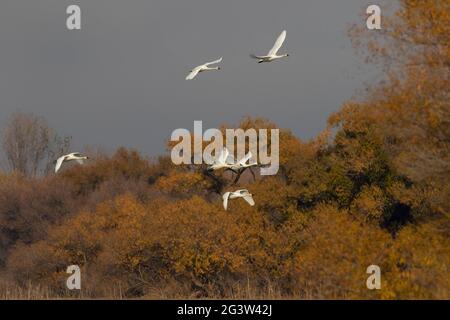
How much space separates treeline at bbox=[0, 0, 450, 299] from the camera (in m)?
24.1

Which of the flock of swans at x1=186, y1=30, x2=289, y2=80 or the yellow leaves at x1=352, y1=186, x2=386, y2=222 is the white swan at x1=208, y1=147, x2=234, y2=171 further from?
the yellow leaves at x1=352, y1=186, x2=386, y2=222

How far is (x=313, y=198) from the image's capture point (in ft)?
148

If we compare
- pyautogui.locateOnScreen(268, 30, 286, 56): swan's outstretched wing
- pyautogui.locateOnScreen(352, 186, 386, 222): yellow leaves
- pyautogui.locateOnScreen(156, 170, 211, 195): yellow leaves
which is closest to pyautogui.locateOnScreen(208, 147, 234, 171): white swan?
pyautogui.locateOnScreen(268, 30, 286, 56): swan's outstretched wing

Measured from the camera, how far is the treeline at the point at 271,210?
79.1ft

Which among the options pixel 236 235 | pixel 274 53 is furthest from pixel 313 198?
pixel 274 53

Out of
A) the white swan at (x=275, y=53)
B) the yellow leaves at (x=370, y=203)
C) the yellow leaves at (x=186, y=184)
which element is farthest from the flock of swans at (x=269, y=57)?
the yellow leaves at (x=186, y=184)

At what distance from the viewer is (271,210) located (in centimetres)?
4644

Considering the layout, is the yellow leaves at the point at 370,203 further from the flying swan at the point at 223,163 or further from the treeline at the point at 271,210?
the flying swan at the point at 223,163

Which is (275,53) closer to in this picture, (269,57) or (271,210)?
(269,57)

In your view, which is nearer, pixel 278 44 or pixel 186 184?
pixel 278 44

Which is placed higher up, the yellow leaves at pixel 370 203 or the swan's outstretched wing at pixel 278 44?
the swan's outstretched wing at pixel 278 44

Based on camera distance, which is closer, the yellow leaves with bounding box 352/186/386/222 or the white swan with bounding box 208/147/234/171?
the white swan with bounding box 208/147/234/171

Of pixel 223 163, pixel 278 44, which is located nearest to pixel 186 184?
pixel 223 163

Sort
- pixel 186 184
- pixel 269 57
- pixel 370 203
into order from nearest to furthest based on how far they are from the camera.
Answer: pixel 269 57, pixel 370 203, pixel 186 184
